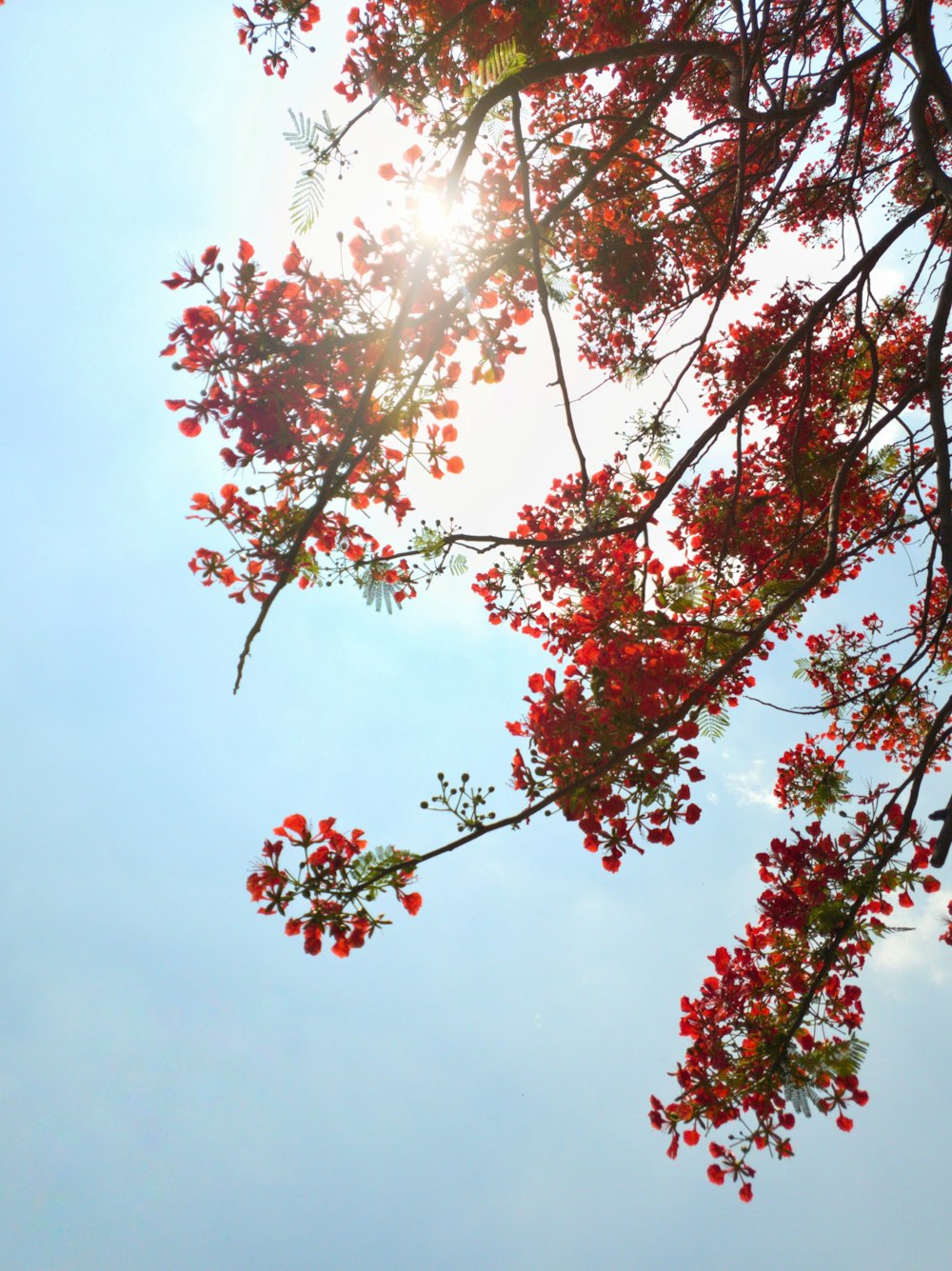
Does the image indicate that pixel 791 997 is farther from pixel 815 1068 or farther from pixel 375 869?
pixel 375 869

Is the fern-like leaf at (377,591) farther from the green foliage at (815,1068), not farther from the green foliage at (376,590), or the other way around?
the green foliage at (815,1068)

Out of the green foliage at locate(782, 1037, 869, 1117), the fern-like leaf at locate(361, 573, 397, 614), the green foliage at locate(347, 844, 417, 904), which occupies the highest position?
the fern-like leaf at locate(361, 573, 397, 614)

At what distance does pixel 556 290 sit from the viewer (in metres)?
3.38

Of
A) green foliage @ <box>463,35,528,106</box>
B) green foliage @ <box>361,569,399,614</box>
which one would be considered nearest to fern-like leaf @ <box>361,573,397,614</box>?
green foliage @ <box>361,569,399,614</box>

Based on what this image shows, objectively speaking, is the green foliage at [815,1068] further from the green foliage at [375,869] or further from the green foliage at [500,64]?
the green foliage at [500,64]

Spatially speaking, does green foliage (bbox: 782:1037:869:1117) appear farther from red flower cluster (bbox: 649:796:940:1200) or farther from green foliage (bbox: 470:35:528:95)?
green foliage (bbox: 470:35:528:95)

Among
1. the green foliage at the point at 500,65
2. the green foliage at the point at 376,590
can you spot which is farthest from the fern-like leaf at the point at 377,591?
the green foliage at the point at 500,65

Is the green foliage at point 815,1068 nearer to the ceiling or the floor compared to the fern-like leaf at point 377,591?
nearer to the floor

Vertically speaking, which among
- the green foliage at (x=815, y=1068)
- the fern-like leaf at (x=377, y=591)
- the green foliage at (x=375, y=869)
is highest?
the fern-like leaf at (x=377, y=591)

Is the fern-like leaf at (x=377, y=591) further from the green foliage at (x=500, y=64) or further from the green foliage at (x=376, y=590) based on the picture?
the green foliage at (x=500, y=64)

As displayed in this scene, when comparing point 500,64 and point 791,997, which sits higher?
point 500,64

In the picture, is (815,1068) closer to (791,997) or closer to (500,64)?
(791,997)

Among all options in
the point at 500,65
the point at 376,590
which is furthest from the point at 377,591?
the point at 500,65

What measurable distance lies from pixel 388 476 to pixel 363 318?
0.73 metres
